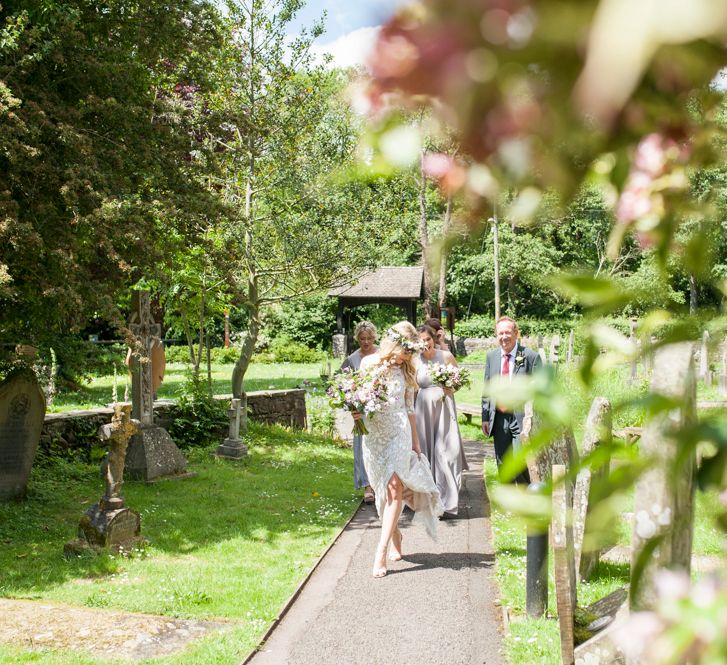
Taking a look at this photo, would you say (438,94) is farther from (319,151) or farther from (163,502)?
(319,151)

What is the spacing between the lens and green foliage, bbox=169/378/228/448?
13758 mm


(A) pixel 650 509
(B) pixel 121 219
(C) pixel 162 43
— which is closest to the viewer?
(A) pixel 650 509

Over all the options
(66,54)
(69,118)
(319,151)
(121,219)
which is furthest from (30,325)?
(319,151)

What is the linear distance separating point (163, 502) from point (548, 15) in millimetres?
9874

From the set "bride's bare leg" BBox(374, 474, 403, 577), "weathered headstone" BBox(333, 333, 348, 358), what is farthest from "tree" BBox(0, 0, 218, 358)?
"weathered headstone" BBox(333, 333, 348, 358)

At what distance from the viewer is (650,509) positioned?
1.83 metres

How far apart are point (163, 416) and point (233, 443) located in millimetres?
1528

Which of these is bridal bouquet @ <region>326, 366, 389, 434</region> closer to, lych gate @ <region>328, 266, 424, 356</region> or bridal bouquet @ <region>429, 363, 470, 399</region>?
bridal bouquet @ <region>429, 363, 470, 399</region>

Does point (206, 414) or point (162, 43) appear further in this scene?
point (206, 414)

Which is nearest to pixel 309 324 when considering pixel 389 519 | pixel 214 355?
pixel 214 355

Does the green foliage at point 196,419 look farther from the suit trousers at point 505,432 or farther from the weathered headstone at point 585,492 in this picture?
the weathered headstone at point 585,492

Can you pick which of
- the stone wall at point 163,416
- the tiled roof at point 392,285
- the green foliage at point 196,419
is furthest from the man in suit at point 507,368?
the tiled roof at point 392,285

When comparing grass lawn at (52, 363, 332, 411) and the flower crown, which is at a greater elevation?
the flower crown

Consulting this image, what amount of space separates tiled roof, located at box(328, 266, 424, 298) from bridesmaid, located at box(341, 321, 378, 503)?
28.4 meters
